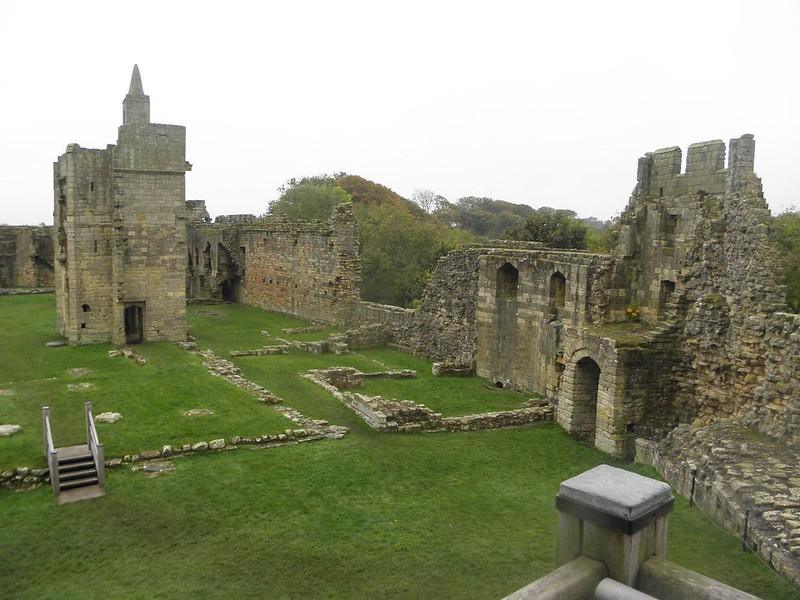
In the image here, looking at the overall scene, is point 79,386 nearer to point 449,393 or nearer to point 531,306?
point 449,393

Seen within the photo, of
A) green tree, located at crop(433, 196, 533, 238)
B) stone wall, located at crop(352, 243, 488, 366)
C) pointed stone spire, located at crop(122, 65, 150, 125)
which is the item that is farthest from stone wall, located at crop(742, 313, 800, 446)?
green tree, located at crop(433, 196, 533, 238)

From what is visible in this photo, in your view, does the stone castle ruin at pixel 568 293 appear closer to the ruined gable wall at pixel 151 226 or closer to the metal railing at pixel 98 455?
the ruined gable wall at pixel 151 226

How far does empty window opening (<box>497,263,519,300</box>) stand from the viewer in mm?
20594

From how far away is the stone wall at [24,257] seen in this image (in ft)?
132

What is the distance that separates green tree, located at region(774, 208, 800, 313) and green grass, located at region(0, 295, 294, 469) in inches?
713

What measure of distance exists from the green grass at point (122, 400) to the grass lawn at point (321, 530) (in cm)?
124

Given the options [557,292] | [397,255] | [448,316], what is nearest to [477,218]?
[397,255]

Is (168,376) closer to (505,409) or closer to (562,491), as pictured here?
(505,409)

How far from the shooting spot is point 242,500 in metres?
11.3

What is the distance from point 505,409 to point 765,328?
21.2ft

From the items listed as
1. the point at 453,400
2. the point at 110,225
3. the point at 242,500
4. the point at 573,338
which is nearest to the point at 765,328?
the point at 573,338

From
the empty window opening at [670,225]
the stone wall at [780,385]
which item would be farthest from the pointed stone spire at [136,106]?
the stone wall at [780,385]

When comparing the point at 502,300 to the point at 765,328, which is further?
the point at 502,300

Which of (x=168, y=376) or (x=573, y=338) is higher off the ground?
(x=573, y=338)
